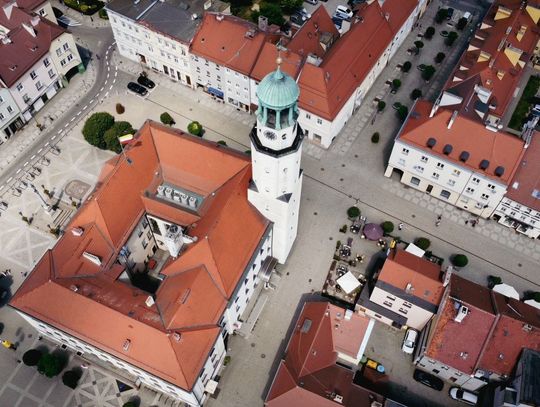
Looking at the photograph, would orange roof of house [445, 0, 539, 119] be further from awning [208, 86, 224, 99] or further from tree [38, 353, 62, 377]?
tree [38, 353, 62, 377]

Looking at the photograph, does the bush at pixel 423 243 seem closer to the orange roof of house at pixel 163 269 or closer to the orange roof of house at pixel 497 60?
the orange roof of house at pixel 497 60

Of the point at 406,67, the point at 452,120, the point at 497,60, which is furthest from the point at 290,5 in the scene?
the point at 452,120

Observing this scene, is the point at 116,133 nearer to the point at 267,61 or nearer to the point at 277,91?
the point at 267,61

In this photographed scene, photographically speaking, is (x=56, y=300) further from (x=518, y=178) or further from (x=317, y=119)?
(x=518, y=178)

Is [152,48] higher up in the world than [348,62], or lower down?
lower down

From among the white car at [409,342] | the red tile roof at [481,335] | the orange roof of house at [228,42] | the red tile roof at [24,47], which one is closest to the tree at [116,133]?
the orange roof of house at [228,42]

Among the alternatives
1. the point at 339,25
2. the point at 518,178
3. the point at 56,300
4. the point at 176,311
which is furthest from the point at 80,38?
the point at 518,178
